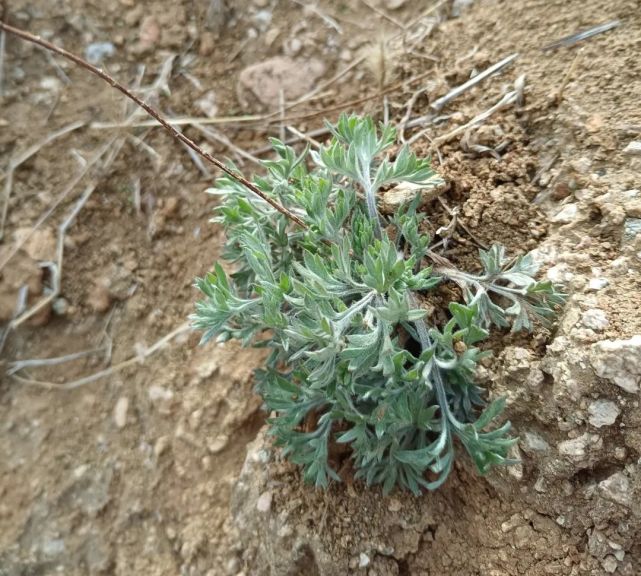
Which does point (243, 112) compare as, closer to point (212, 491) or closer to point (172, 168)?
point (172, 168)

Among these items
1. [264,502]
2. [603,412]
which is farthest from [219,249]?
[603,412]

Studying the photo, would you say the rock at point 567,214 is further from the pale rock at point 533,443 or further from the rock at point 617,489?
the rock at point 617,489

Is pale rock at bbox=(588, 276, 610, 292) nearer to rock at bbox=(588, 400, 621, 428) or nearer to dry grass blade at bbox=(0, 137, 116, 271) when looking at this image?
rock at bbox=(588, 400, 621, 428)

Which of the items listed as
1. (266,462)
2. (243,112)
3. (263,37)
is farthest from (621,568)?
(263,37)

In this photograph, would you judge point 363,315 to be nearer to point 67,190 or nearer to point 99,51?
point 67,190

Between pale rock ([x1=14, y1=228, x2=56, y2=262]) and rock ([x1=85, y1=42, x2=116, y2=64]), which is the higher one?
rock ([x1=85, y1=42, x2=116, y2=64])

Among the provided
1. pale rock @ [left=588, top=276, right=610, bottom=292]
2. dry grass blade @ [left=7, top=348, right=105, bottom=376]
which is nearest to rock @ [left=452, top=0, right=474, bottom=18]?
pale rock @ [left=588, top=276, right=610, bottom=292]
